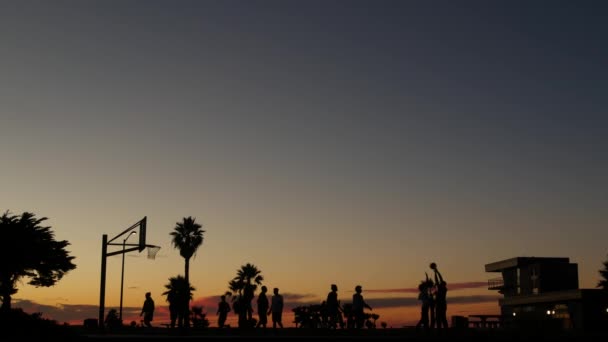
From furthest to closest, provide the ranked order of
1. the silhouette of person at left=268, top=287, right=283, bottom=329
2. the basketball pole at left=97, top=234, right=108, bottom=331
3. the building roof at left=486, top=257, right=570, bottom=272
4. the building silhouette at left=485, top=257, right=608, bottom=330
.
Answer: the building roof at left=486, top=257, right=570, bottom=272, the building silhouette at left=485, top=257, right=608, bottom=330, the basketball pole at left=97, top=234, right=108, bottom=331, the silhouette of person at left=268, top=287, right=283, bottom=329

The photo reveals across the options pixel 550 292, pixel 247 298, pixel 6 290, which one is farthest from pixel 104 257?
pixel 550 292

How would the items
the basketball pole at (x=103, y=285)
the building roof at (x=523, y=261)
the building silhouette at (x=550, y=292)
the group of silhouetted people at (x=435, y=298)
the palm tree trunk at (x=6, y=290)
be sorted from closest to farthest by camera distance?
the group of silhouetted people at (x=435, y=298), the basketball pole at (x=103, y=285), the palm tree trunk at (x=6, y=290), the building silhouette at (x=550, y=292), the building roof at (x=523, y=261)

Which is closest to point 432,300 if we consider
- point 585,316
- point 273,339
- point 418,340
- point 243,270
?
point 418,340

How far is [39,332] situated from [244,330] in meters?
11.5

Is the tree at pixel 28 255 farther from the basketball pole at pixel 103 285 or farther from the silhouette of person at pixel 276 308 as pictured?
the silhouette of person at pixel 276 308

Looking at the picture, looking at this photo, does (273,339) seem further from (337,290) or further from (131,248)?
(131,248)

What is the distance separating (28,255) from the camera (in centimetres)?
5556

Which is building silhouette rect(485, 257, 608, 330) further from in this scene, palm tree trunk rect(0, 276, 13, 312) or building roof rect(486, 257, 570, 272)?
palm tree trunk rect(0, 276, 13, 312)

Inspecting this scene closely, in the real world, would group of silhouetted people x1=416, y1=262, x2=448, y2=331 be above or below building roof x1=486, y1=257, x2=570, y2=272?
below

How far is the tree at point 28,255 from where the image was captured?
5438cm

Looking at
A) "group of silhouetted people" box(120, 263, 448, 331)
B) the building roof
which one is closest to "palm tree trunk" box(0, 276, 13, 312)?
"group of silhouetted people" box(120, 263, 448, 331)

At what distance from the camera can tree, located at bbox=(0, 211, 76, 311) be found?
54375 millimetres

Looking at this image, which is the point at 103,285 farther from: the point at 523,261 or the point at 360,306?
the point at 523,261

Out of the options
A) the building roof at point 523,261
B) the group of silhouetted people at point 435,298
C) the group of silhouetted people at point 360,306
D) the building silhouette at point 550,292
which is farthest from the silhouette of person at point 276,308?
the building roof at point 523,261
